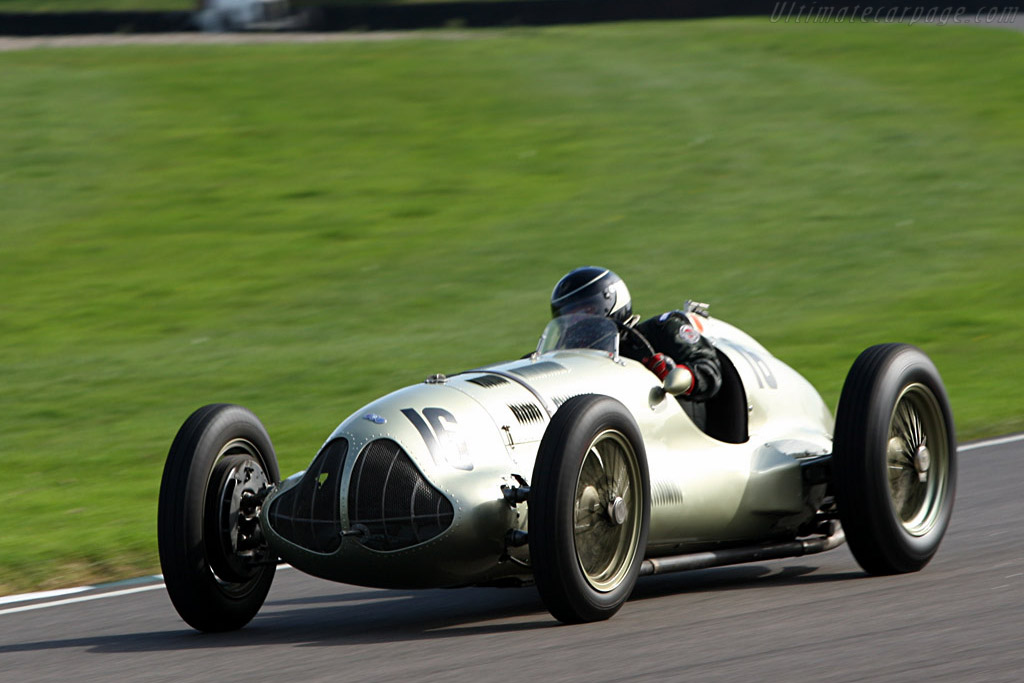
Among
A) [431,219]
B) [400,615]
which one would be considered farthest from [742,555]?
[431,219]

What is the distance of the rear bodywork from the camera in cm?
585

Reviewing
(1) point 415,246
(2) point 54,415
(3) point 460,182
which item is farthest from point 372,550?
(3) point 460,182

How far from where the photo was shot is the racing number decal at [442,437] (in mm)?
5910

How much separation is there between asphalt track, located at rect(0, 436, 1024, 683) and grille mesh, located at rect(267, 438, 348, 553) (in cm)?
40

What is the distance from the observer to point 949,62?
30.4 metres

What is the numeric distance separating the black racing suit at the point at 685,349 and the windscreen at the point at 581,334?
216mm

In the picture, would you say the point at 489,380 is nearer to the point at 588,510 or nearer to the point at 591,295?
the point at 588,510

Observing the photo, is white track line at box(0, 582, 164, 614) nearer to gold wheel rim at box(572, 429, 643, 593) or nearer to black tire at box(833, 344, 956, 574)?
gold wheel rim at box(572, 429, 643, 593)

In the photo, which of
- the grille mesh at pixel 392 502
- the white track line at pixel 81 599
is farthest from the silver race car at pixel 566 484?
the white track line at pixel 81 599

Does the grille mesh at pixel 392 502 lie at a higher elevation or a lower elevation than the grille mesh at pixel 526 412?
lower

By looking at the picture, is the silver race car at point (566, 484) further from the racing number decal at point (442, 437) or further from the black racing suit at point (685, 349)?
the black racing suit at point (685, 349)

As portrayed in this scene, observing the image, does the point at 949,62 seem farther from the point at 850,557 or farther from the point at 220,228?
the point at 850,557

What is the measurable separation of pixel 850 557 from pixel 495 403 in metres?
2.38

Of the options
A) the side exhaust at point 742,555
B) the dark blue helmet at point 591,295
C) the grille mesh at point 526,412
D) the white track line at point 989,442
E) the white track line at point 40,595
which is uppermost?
the dark blue helmet at point 591,295
